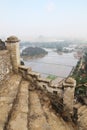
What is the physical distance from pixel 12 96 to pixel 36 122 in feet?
3.34

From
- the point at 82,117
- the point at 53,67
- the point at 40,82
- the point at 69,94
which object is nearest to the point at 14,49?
the point at 40,82

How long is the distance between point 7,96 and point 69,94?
2104 mm

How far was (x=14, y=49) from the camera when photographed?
24.0ft

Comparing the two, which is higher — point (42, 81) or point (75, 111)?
point (42, 81)

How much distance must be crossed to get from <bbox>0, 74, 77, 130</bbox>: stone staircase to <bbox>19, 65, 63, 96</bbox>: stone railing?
33cm

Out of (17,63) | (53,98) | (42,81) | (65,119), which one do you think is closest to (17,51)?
(17,63)

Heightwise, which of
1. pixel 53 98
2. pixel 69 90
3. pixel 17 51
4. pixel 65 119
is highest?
pixel 17 51

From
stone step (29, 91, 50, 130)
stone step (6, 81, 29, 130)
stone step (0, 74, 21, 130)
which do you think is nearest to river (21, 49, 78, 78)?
stone step (0, 74, 21, 130)

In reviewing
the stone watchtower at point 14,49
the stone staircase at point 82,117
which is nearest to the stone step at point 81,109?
the stone staircase at point 82,117

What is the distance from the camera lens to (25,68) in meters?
7.29

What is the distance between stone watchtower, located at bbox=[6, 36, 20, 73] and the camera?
7.23 m

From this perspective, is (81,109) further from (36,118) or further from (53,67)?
(53,67)

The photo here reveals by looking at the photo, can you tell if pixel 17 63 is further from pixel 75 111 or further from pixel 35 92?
pixel 75 111

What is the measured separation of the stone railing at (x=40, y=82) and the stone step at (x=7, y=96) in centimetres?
35
